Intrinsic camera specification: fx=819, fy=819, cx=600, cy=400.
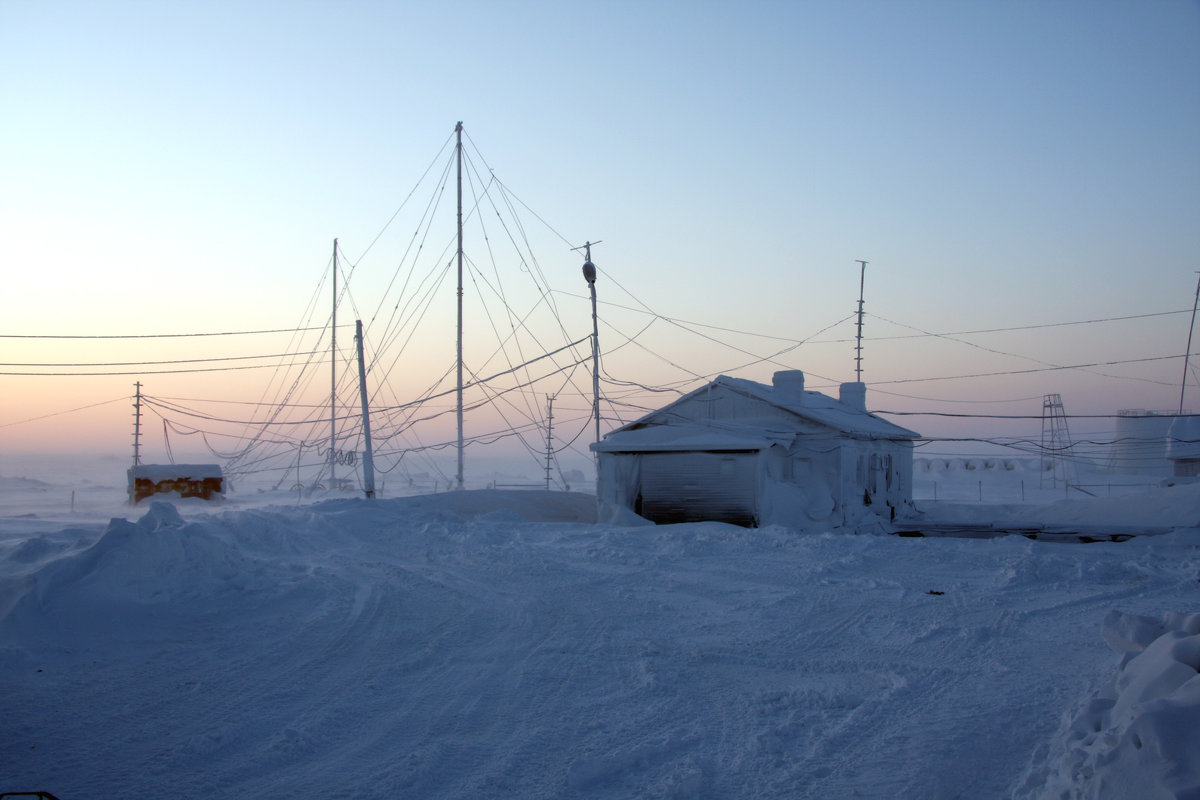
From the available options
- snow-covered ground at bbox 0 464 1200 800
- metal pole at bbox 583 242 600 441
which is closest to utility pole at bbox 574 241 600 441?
metal pole at bbox 583 242 600 441

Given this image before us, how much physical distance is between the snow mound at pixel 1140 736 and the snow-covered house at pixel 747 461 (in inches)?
651

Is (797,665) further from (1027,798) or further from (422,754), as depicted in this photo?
(422,754)

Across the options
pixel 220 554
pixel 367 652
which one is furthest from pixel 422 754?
pixel 220 554

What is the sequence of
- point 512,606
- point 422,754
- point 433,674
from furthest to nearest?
point 512,606
point 433,674
point 422,754

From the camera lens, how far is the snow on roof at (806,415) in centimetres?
2542

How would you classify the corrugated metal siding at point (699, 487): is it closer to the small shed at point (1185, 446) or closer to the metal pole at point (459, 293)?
the metal pole at point (459, 293)

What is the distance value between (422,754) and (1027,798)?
154 inches

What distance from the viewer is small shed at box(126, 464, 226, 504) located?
3522cm

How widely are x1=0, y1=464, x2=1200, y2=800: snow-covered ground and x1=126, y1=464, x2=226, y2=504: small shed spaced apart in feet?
79.4

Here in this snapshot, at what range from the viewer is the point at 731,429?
25.1 meters

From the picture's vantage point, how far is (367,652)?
841 cm

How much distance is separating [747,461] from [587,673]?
1563cm

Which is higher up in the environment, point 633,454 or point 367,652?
point 633,454

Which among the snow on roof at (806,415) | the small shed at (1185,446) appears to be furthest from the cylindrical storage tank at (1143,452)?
the snow on roof at (806,415)
